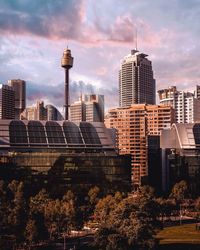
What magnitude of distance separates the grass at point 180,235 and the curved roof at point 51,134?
5205cm

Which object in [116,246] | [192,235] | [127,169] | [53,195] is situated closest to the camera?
[116,246]

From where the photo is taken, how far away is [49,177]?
168 metres

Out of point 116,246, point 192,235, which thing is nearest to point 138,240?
point 116,246

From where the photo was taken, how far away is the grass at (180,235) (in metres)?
118

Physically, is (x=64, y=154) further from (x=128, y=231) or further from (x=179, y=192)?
(x=128, y=231)

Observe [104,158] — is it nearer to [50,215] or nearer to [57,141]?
[57,141]

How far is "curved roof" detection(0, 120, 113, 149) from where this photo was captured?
17662 centimetres

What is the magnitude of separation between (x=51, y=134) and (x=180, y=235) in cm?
6906

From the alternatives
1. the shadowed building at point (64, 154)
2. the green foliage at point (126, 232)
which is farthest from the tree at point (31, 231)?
the shadowed building at point (64, 154)

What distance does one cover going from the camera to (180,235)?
127062 millimetres

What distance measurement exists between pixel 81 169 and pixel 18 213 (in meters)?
68.8

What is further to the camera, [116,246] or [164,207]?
[164,207]

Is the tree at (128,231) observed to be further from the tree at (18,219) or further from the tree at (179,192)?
the tree at (179,192)

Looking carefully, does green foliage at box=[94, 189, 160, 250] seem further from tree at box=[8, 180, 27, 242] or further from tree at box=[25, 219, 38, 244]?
tree at box=[8, 180, 27, 242]
